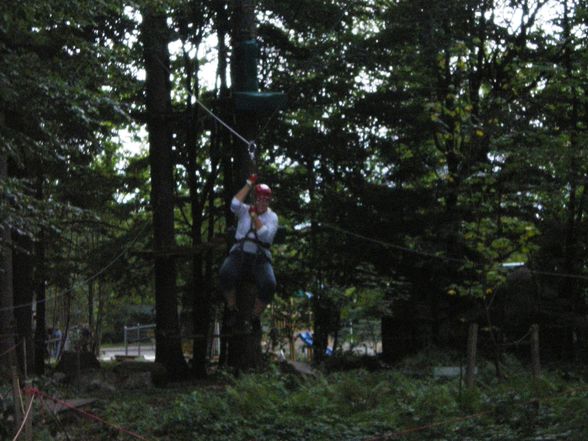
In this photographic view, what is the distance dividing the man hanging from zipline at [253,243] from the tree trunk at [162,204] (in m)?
9.07

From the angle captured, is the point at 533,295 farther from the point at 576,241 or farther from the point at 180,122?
the point at 180,122

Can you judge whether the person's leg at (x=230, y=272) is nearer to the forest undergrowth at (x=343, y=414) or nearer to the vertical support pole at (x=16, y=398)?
the forest undergrowth at (x=343, y=414)

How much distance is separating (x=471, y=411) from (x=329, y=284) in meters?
11.8

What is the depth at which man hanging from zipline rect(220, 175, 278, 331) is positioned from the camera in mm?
10906

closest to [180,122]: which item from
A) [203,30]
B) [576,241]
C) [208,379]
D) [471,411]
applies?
[203,30]

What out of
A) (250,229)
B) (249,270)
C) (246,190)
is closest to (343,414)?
(249,270)

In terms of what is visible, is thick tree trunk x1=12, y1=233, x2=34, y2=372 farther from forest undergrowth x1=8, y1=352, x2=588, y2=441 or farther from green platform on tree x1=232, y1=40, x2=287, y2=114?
green platform on tree x1=232, y1=40, x2=287, y2=114

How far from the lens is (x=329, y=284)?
2325cm

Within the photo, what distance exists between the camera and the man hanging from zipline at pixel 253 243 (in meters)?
10.9

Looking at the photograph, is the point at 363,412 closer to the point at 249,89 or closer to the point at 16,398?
the point at 249,89

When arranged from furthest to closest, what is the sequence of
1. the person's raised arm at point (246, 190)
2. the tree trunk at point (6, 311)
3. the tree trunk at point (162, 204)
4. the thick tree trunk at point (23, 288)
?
the tree trunk at point (162, 204) < the thick tree trunk at point (23, 288) < the tree trunk at point (6, 311) < the person's raised arm at point (246, 190)

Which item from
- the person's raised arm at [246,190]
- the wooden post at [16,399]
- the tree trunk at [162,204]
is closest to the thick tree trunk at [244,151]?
the person's raised arm at [246,190]

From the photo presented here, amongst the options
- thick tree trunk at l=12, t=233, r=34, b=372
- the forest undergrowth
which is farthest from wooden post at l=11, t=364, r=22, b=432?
thick tree trunk at l=12, t=233, r=34, b=372

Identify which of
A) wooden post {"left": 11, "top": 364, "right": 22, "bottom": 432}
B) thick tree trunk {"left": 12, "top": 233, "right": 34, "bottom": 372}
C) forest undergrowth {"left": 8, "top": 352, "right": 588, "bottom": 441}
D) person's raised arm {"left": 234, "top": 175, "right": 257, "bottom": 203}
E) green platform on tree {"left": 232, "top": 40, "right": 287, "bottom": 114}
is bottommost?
forest undergrowth {"left": 8, "top": 352, "right": 588, "bottom": 441}
